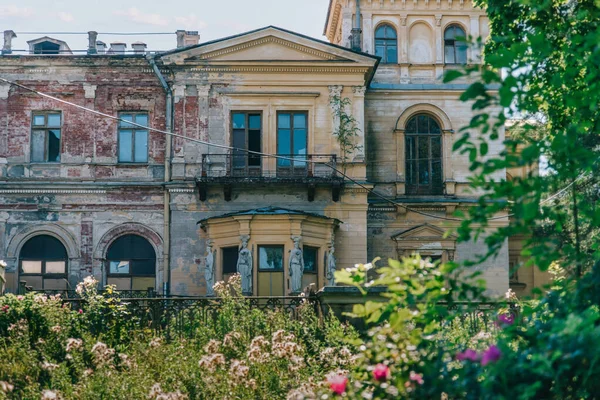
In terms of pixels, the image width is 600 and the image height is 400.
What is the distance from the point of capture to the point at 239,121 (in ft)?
103

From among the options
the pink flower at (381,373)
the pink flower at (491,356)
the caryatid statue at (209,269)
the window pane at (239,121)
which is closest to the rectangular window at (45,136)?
the window pane at (239,121)

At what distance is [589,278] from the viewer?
7492 millimetres

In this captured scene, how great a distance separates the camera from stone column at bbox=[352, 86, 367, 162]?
30938 mm

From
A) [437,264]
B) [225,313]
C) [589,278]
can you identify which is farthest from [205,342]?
[589,278]

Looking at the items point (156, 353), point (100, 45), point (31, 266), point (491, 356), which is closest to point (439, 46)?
point (100, 45)

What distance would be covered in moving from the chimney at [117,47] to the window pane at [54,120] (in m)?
2.89

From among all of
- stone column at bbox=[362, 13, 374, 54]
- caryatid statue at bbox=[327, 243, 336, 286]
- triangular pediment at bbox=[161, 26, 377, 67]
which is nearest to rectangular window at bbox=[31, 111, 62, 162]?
triangular pediment at bbox=[161, 26, 377, 67]

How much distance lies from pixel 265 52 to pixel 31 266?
405 inches

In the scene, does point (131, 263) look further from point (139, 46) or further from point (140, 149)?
point (139, 46)

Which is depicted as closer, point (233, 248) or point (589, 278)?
point (589, 278)

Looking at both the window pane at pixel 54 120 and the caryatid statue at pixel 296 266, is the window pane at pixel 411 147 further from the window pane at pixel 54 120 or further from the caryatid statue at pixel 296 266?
the window pane at pixel 54 120

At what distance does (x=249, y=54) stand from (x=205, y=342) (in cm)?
1827

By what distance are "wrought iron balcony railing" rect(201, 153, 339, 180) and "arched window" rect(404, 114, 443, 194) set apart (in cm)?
365

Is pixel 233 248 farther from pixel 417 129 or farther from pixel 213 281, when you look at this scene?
pixel 417 129
